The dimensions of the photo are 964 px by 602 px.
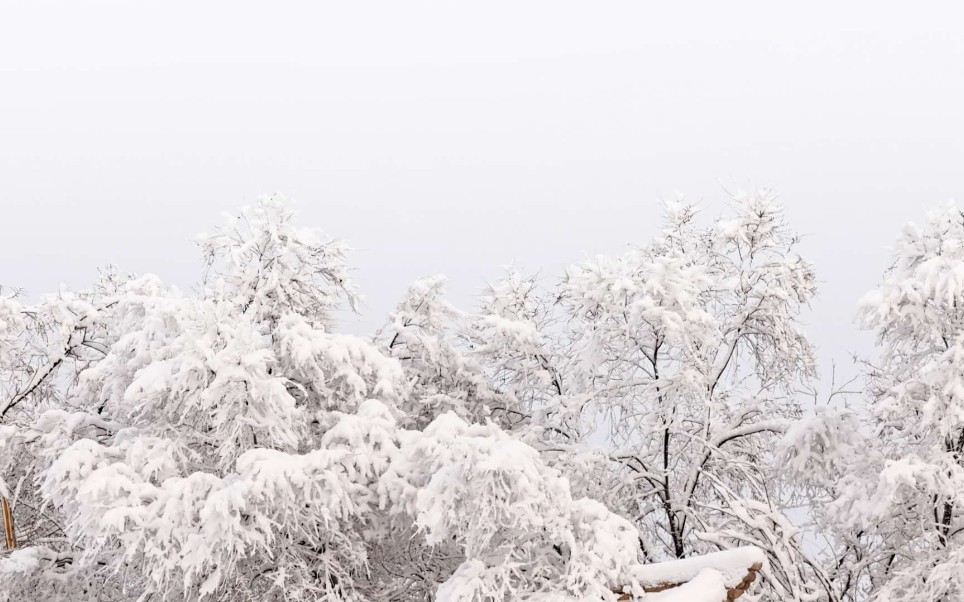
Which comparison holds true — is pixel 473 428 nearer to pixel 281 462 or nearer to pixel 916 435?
pixel 281 462

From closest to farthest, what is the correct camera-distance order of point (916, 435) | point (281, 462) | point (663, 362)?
point (281, 462) < point (916, 435) < point (663, 362)

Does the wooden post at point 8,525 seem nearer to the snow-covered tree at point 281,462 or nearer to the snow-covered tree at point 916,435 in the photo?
the snow-covered tree at point 281,462

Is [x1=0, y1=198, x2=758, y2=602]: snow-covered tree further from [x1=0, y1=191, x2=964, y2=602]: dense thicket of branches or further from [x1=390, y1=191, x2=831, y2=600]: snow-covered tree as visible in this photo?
[x1=390, y1=191, x2=831, y2=600]: snow-covered tree

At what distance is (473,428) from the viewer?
23.8ft

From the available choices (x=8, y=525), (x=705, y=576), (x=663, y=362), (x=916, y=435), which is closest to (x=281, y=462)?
(x=705, y=576)

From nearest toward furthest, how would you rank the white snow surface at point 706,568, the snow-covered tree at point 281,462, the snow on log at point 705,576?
the snow on log at point 705,576
the white snow surface at point 706,568
the snow-covered tree at point 281,462

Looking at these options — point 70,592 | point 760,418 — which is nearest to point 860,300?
point 760,418

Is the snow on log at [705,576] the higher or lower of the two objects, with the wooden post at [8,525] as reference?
higher

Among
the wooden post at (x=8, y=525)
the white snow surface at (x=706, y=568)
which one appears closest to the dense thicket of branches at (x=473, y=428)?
the white snow surface at (x=706, y=568)

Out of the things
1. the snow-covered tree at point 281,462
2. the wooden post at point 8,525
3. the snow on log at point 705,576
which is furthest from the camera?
the wooden post at point 8,525

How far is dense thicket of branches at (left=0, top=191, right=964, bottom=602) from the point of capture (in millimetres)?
6320

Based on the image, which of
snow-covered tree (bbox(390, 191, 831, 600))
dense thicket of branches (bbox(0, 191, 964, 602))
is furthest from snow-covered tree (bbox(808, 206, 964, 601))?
snow-covered tree (bbox(390, 191, 831, 600))

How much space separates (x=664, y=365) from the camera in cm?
1058

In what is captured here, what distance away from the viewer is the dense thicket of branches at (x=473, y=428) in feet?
20.7
